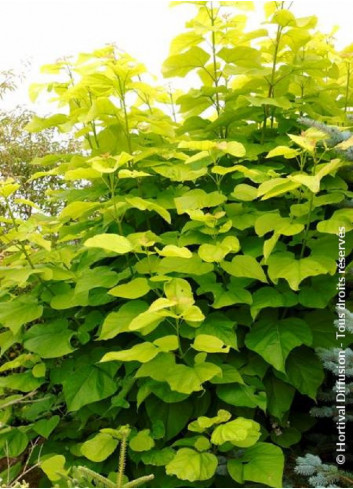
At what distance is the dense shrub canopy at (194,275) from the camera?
1.83m

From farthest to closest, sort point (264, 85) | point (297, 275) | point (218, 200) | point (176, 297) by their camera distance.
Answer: point (264, 85) < point (218, 200) < point (297, 275) < point (176, 297)

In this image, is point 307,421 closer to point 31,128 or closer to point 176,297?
point 176,297

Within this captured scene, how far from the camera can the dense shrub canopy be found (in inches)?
72.0

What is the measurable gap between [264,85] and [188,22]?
399mm

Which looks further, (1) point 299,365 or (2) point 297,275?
(1) point 299,365

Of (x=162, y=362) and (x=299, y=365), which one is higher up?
(x=162, y=362)

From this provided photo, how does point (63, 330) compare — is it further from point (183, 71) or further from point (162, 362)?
point (183, 71)

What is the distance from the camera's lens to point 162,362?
1.83 metres

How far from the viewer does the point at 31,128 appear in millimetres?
2449

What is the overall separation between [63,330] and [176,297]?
70 cm

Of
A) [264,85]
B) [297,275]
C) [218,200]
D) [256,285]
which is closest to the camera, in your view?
[297,275]

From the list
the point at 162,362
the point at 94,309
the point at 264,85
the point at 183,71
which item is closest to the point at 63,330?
the point at 94,309

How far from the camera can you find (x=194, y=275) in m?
2.06

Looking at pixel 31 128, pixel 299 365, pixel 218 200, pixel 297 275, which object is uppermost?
pixel 31 128
